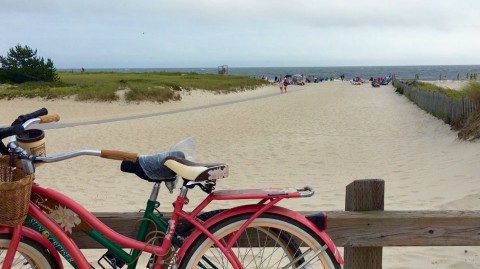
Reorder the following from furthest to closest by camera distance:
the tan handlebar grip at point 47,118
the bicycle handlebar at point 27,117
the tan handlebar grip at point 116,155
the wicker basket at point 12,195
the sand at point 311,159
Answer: the sand at point 311,159
the tan handlebar grip at point 47,118
the bicycle handlebar at point 27,117
the tan handlebar grip at point 116,155
the wicker basket at point 12,195

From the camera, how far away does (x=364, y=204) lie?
2822 mm

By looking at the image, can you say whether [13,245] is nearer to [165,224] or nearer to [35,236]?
[35,236]

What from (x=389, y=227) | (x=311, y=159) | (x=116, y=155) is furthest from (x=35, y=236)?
(x=311, y=159)

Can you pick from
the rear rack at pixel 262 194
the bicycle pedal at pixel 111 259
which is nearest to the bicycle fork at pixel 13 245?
the bicycle pedal at pixel 111 259

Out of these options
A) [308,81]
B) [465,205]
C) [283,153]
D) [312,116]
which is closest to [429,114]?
[312,116]

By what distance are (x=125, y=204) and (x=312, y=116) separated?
15.5 m

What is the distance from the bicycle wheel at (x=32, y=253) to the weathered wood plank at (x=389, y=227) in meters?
0.41

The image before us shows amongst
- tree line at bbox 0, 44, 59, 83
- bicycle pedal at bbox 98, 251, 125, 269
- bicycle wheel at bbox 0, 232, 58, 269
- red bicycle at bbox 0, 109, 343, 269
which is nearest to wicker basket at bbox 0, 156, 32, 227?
red bicycle at bbox 0, 109, 343, 269

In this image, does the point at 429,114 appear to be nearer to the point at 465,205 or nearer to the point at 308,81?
the point at 465,205

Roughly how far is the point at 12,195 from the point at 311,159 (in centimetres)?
1028

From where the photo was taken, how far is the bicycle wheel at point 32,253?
2.27 meters

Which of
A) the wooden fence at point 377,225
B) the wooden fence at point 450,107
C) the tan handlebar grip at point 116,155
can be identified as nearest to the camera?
the tan handlebar grip at point 116,155

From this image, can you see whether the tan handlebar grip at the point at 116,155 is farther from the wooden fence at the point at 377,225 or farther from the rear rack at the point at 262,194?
the wooden fence at the point at 377,225

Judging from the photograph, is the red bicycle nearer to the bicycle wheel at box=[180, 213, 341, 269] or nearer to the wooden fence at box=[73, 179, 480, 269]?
the bicycle wheel at box=[180, 213, 341, 269]
